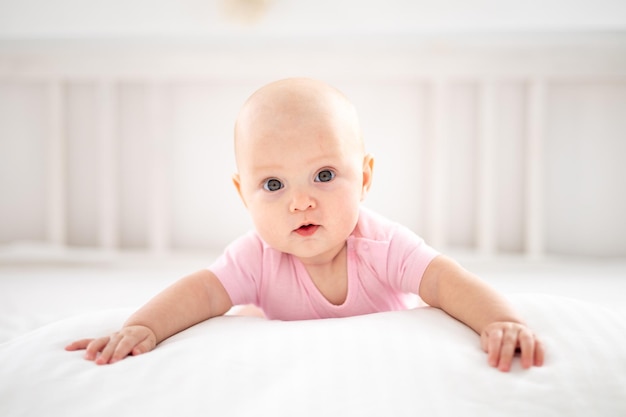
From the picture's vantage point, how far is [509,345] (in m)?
0.58

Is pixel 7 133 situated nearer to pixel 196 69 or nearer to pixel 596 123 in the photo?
pixel 196 69

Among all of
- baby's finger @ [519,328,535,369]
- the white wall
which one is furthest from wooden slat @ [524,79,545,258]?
baby's finger @ [519,328,535,369]

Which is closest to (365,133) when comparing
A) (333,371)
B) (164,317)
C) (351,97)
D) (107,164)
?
(351,97)

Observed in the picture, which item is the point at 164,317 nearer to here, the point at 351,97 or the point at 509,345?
the point at 509,345

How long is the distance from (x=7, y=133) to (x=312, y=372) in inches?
61.5

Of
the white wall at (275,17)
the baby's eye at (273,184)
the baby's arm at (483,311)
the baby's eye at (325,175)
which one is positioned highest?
the white wall at (275,17)

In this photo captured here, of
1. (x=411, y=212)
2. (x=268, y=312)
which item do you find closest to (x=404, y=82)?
(x=411, y=212)

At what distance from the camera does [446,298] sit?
731 mm

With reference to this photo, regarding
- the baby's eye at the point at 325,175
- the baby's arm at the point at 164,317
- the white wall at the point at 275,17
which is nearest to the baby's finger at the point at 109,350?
the baby's arm at the point at 164,317

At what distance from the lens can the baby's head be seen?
0.75m

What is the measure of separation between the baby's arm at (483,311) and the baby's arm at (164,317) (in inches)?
11.1

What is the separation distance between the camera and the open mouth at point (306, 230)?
2.58 feet

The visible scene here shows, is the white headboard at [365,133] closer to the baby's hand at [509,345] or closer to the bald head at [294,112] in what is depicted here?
the bald head at [294,112]

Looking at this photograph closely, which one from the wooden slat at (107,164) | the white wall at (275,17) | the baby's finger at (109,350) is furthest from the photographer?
the wooden slat at (107,164)
